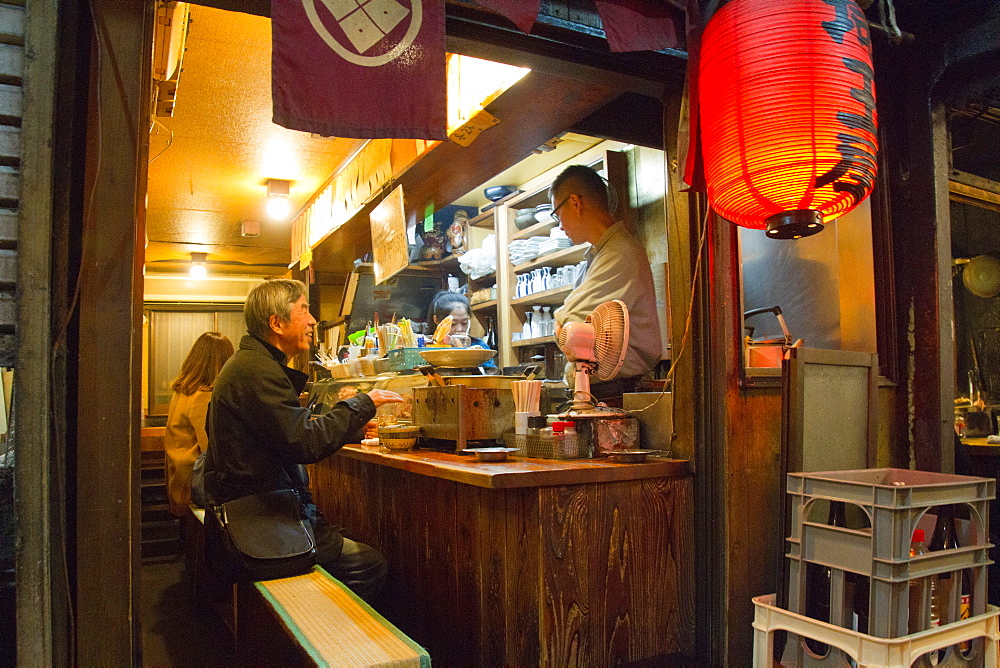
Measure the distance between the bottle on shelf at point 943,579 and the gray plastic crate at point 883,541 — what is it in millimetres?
59

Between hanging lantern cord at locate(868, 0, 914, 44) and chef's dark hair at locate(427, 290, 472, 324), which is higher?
hanging lantern cord at locate(868, 0, 914, 44)

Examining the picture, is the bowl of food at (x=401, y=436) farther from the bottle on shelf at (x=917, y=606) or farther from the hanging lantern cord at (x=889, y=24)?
the hanging lantern cord at (x=889, y=24)

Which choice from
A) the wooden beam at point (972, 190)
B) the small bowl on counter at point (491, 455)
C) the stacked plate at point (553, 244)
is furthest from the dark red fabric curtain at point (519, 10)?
the stacked plate at point (553, 244)

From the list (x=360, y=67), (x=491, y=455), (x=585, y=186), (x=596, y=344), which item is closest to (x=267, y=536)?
(x=491, y=455)

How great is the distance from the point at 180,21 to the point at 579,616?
3280mm

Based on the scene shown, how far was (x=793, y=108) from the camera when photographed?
2506mm

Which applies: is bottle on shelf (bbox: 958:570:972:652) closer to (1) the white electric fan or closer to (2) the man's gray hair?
(1) the white electric fan

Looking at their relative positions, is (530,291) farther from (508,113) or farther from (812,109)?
(812,109)

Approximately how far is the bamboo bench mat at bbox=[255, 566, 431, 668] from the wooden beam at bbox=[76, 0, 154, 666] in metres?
0.61

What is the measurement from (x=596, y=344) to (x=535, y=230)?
3.21m

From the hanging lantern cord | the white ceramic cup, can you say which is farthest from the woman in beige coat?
the hanging lantern cord

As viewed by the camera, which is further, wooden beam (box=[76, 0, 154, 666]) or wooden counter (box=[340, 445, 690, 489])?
wooden counter (box=[340, 445, 690, 489])

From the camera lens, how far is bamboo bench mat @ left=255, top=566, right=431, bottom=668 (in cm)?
240

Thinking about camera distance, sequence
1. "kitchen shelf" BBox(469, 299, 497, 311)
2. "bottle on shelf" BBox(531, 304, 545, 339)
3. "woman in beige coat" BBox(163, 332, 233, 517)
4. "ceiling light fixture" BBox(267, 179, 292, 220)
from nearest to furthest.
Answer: "woman in beige coat" BBox(163, 332, 233, 517)
"bottle on shelf" BBox(531, 304, 545, 339)
"ceiling light fixture" BBox(267, 179, 292, 220)
"kitchen shelf" BBox(469, 299, 497, 311)
